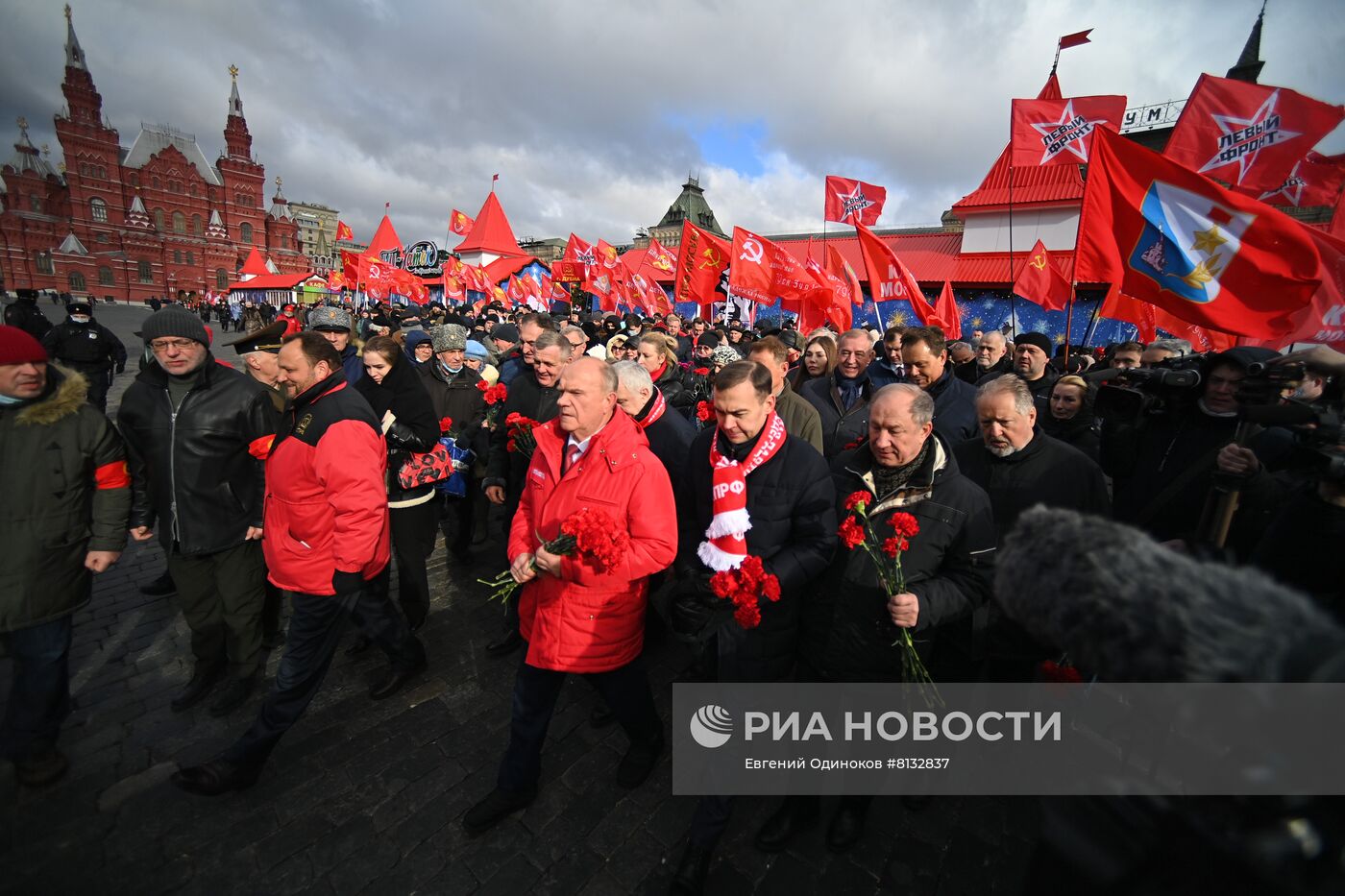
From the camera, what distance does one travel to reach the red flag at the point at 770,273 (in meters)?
9.77

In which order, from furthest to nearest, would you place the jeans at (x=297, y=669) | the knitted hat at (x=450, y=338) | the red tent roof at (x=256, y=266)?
1. the red tent roof at (x=256, y=266)
2. the knitted hat at (x=450, y=338)
3. the jeans at (x=297, y=669)

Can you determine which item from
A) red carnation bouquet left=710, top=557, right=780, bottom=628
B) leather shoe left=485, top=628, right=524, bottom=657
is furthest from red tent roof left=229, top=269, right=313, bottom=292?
red carnation bouquet left=710, top=557, right=780, bottom=628

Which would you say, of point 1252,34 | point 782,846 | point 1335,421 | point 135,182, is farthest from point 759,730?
point 135,182

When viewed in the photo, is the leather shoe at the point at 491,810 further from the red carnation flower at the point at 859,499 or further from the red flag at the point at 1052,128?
the red flag at the point at 1052,128

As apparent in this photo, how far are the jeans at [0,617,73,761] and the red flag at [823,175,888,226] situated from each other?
15.0m

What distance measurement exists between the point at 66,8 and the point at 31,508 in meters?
104

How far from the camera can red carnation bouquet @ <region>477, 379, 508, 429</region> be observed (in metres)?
4.83

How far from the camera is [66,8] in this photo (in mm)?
62438

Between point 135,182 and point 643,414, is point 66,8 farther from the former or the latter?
point 643,414

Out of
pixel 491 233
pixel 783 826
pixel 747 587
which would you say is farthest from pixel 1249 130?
pixel 491 233

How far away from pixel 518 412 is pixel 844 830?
353 cm

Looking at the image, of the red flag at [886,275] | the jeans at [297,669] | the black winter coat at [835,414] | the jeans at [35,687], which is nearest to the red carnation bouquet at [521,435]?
the jeans at [297,669]

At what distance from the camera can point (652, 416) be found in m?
3.61

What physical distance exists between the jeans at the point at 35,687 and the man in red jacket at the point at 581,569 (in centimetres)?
226
